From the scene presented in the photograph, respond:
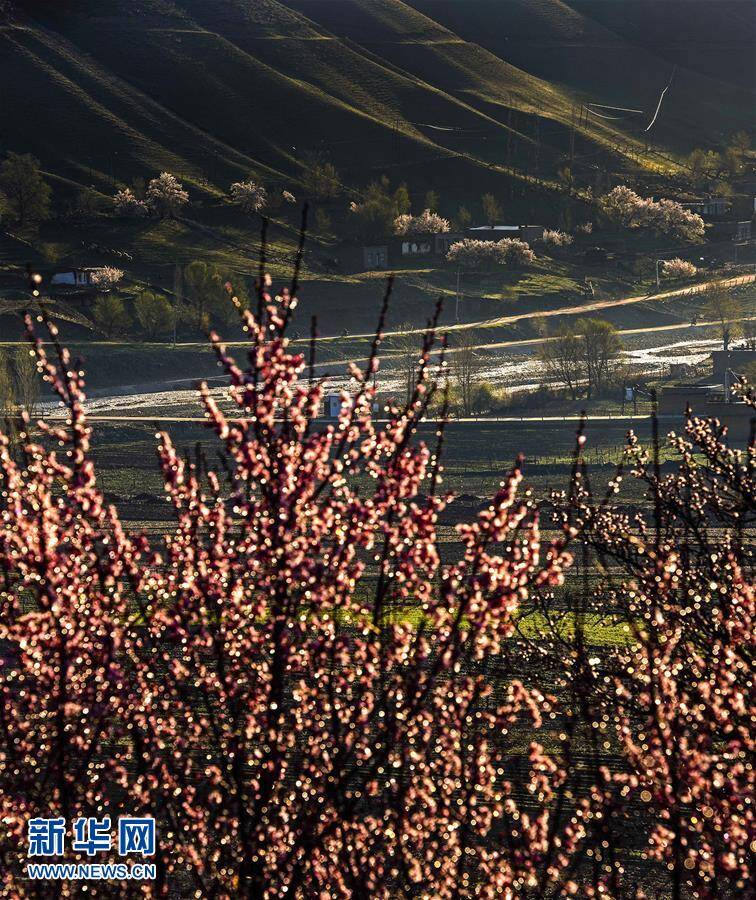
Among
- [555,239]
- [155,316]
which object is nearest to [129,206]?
[155,316]

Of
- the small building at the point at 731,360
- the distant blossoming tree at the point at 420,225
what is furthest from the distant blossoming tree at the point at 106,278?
the small building at the point at 731,360

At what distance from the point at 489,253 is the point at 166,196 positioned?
35319mm

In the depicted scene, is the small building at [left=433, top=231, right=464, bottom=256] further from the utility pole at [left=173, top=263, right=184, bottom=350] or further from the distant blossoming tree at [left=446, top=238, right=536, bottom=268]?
the utility pole at [left=173, top=263, right=184, bottom=350]

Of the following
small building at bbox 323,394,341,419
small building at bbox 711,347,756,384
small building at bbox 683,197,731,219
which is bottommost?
small building at bbox 323,394,341,419

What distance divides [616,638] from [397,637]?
29.8 meters

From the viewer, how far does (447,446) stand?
75625mm

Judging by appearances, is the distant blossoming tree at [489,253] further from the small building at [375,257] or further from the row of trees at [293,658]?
the row of trees at [293,658]

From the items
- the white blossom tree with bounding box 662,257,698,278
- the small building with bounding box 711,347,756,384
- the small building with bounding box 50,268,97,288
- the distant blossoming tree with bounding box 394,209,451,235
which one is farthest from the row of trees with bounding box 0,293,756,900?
the distant blossoming tree with bounding box 394,209,451,235

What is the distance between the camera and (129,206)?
13962cm

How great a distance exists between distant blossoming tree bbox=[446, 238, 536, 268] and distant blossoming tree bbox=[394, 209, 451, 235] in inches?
364

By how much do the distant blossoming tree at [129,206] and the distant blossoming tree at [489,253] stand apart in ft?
105

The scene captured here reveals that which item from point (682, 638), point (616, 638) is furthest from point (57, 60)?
point (682, 638)

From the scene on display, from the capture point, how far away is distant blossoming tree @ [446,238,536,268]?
438 feet

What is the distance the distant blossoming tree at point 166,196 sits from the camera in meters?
142
